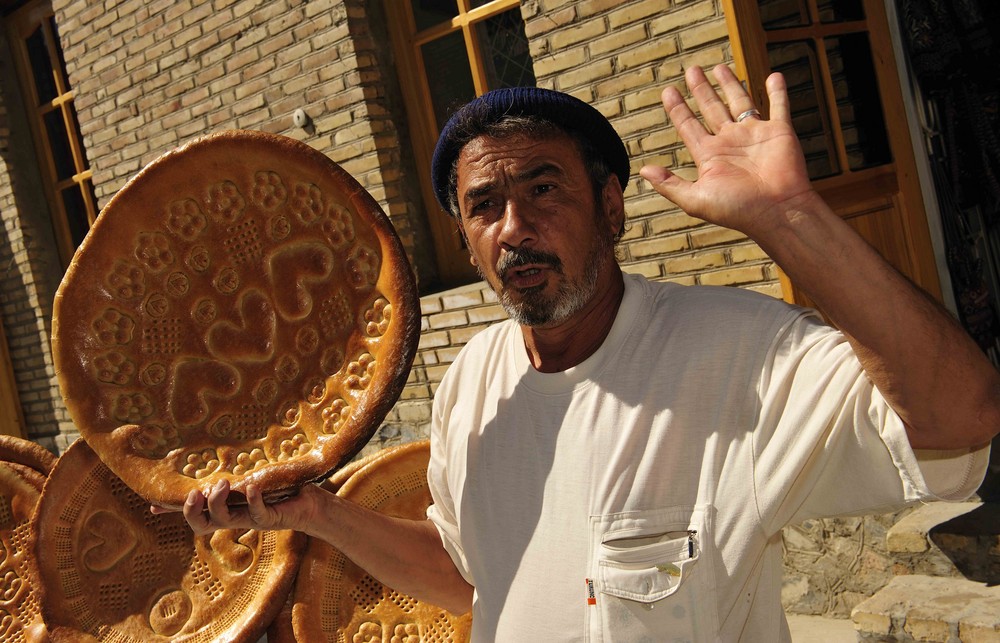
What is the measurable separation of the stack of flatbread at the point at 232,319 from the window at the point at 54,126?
547 cm

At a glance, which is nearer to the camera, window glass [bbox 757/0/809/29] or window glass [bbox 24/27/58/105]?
window glass [bbox 757/0/809/29]

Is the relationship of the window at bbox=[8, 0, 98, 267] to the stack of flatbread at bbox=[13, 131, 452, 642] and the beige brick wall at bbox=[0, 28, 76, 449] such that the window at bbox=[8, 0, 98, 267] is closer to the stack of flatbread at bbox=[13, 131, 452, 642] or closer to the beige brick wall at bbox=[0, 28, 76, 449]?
the beige brick wall at bbox=[0, 28, 76, 449]

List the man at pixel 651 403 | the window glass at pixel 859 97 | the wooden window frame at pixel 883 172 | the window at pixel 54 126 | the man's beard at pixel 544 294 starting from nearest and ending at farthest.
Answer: the man at pixel 651 403, the man's beard at pixel 544 294, the wooden window frame at pixel 883 172, the window glass at pixel 859 97, the window at pixel 54 126

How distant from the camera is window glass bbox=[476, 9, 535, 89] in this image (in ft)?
13.9

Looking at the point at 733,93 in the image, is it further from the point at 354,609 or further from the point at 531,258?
→ the point at 354,609

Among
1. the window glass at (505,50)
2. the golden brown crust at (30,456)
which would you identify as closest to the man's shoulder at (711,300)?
the golden brown crust at (30,456)

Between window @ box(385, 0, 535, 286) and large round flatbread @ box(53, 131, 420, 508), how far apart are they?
2.57m

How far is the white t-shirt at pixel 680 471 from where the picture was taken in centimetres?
124

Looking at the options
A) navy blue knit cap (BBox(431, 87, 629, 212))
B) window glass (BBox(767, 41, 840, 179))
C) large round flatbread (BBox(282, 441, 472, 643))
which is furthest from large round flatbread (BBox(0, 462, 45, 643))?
window glass (BBox(767, 41, 840, 179))

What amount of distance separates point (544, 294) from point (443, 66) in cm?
335

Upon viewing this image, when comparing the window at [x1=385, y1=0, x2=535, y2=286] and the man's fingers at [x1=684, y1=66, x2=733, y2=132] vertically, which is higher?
the window at [x1=385, y1=0, x2=535, y2=286]

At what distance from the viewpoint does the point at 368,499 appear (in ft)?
9.33

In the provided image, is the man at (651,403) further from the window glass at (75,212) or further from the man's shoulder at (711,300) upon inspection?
the window glass at (75,212)

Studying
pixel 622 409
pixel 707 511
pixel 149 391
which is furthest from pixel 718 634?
pixel 149 391
